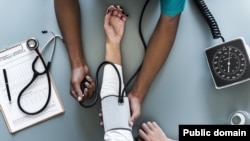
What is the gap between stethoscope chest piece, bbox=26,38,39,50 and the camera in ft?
4.46

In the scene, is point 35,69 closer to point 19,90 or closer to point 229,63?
point 19,90

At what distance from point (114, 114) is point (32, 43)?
465 millimetres

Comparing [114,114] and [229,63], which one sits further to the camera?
[229,63]

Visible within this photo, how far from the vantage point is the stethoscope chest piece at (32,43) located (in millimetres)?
1360

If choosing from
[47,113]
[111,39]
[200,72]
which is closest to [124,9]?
[111,39]

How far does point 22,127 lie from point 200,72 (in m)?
0.74

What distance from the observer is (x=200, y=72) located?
4.48 feet

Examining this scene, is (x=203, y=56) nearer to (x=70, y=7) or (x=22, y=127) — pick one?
(x=70, y=7)

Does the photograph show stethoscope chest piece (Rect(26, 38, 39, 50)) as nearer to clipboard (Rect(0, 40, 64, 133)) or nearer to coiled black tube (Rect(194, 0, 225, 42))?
clipboard (Rect(0, 40, 64, 133))

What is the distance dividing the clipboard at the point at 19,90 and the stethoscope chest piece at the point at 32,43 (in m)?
0.02

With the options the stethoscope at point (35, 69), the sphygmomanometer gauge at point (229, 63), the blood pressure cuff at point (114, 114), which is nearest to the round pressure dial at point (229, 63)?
the sphygmomanometer gauge at point (229, 63)

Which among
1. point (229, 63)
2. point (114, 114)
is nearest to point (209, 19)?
point (229, 63)

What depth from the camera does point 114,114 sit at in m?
1.18

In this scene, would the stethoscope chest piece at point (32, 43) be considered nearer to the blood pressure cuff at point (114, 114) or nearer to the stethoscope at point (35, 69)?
the stethoscope at point (35, 69)
